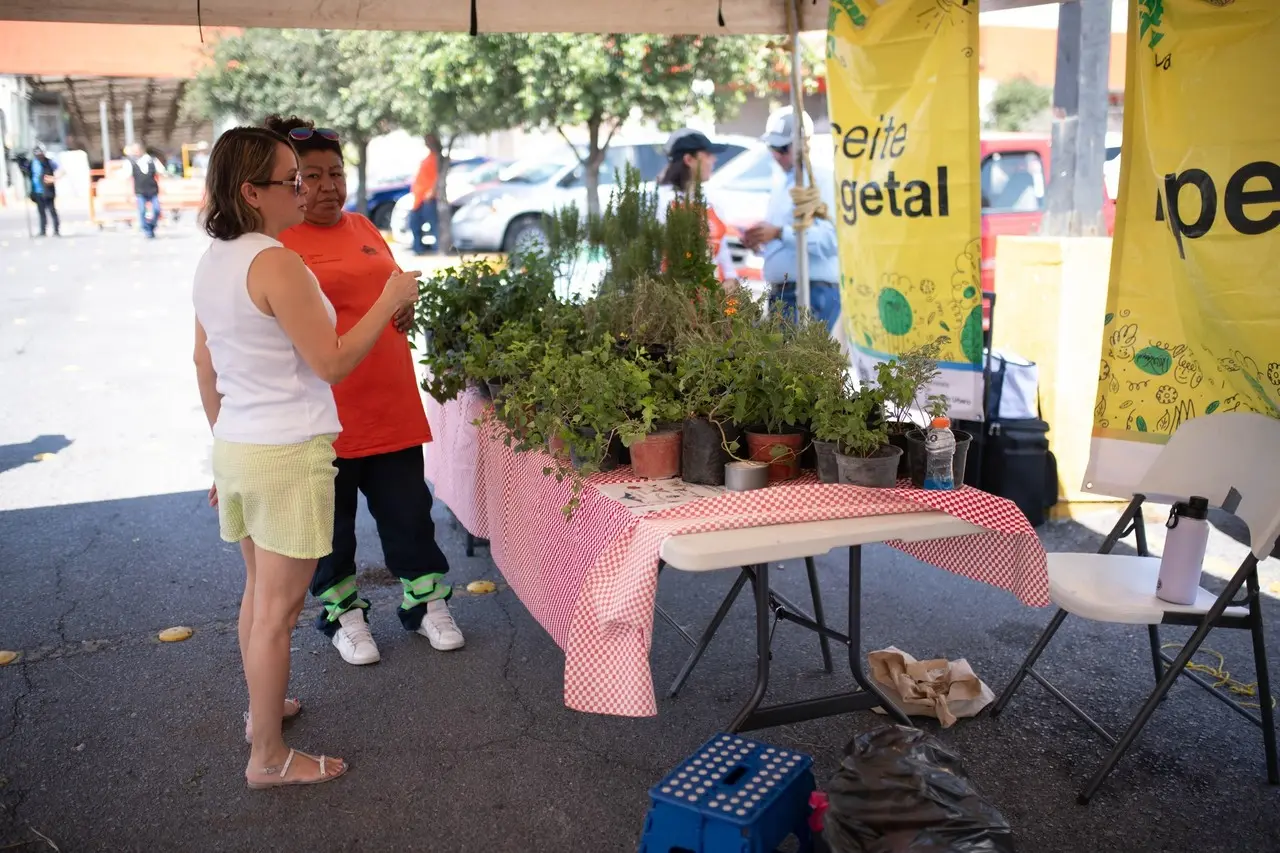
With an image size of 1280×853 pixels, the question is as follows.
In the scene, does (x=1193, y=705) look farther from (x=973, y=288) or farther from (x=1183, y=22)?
(x=1183, y=22)

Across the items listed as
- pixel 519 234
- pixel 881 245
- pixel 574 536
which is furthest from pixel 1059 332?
pixel 519 234

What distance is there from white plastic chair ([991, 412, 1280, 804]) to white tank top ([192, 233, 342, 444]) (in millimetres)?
2053

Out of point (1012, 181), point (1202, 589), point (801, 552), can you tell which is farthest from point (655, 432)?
point (1012, 181)

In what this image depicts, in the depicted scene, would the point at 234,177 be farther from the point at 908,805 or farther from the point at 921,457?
the point at 908,805

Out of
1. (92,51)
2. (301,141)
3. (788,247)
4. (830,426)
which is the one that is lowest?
(830,426)

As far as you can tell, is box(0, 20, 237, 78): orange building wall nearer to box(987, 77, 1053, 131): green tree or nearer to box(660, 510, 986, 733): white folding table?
box(987, 77, 1053, 131): green tree

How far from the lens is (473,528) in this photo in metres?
4.11

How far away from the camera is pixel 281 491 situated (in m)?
2.69

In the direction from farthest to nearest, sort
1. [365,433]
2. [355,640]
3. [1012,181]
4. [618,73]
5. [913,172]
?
[618,73] < [1012,181] < [913,172] < [355,640] < [365,433]

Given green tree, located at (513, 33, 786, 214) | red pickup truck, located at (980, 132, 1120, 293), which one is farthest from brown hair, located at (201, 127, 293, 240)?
green tree, located at (513, 33, 786, 214)

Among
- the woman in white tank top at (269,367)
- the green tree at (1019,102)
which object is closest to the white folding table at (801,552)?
the woman in white tank top at (269,367)

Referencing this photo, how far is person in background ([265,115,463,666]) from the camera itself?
3.43m

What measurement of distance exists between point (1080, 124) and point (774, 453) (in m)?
4.90

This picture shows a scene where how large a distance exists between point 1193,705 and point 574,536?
80.5 inches
